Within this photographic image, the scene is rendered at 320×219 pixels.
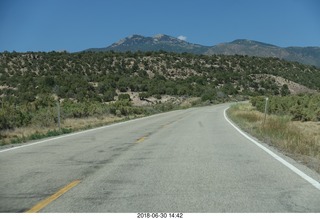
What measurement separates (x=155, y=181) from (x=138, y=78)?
79.8m

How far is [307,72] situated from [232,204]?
117 metres

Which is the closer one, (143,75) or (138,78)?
(138,78)

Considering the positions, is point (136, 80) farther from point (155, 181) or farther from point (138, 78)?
point (155, 181)

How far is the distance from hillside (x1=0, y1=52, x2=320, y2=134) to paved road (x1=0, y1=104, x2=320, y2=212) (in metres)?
30.3

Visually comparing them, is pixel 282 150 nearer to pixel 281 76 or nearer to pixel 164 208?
pixel 164 208

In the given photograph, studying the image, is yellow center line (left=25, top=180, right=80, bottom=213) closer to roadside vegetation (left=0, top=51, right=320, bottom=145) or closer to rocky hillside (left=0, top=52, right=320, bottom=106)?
roadside vegetation (left=0, top=51, right=320, bottom=145)

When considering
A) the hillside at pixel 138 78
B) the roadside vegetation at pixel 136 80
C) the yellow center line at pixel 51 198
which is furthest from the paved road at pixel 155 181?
the hillside at pixel 138 78

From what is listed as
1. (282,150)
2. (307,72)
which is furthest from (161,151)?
(307,72)

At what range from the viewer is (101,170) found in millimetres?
9914

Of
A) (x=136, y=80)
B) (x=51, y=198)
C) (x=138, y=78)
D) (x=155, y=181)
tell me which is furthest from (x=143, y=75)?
(x=51, y=198)

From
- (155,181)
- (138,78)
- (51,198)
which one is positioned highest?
(51,198)

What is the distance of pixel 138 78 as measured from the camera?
8788 centimetres

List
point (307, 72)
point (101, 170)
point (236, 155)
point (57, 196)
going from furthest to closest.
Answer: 1. point (307, 72)
2. point (236, 155)
3. point (101, 170)
4. point (57, 196)

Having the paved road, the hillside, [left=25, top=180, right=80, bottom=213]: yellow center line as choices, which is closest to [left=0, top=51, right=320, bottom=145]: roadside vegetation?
the hillside
